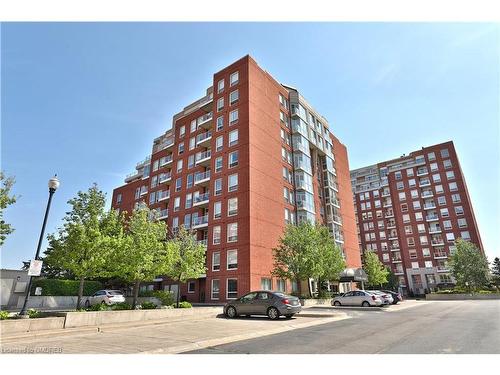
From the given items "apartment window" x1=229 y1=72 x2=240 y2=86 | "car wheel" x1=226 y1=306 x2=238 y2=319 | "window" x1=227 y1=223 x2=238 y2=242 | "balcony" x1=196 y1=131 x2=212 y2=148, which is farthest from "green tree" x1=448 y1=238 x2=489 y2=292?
"car wheel" x1=226 y1=306 x2=238 y2=319

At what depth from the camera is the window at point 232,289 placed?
3103cm

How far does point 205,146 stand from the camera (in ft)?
142

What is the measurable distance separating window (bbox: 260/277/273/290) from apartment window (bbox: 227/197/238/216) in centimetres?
723

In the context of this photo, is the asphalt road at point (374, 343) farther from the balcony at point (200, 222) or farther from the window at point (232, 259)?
the balcony at point (200, 222)

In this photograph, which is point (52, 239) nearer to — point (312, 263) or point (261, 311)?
point (261, 311)

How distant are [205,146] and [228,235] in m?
14.8

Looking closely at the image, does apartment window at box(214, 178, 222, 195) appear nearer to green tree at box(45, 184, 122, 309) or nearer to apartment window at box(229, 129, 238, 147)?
apartment window at box(229, 129, 238, 147)

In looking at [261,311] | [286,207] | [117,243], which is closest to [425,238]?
[286,207]

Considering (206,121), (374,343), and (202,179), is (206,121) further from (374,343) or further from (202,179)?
(374,343)

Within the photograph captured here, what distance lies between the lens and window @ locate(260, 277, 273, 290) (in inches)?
1241

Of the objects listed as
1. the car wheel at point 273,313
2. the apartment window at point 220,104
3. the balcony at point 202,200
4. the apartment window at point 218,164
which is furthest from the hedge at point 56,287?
the apartment window at point 220,104

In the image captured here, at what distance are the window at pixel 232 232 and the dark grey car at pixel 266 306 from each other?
45.9 ft

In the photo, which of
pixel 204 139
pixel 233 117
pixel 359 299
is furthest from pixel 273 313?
pixel 204 139

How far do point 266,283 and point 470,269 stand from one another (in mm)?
34112
